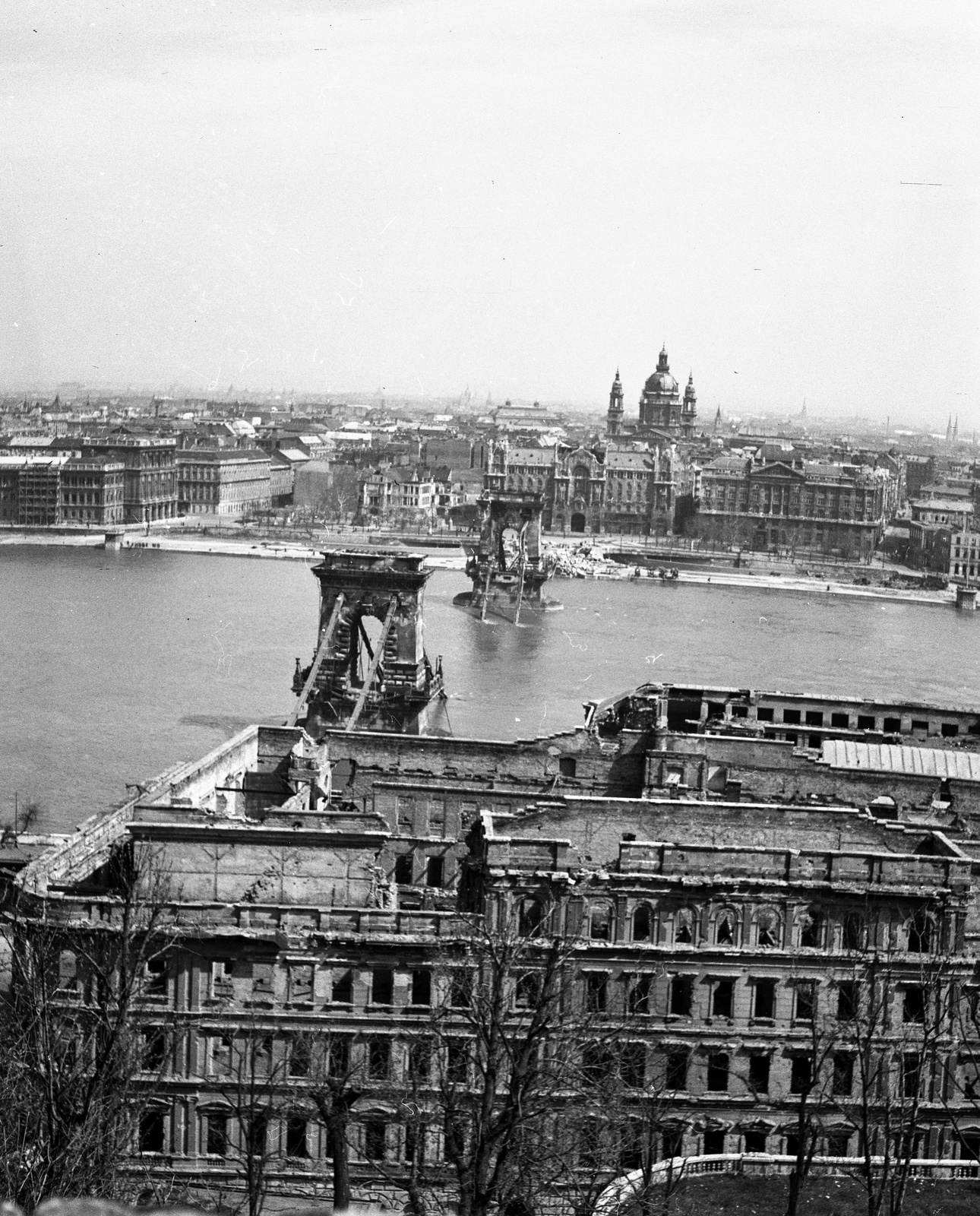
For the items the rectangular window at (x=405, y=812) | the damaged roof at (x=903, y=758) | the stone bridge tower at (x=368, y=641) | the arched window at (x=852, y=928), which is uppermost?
the arched window at (x=852, y=928)

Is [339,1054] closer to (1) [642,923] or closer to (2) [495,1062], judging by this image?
(1) [642,923]

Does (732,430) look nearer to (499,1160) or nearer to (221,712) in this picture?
(221,712)

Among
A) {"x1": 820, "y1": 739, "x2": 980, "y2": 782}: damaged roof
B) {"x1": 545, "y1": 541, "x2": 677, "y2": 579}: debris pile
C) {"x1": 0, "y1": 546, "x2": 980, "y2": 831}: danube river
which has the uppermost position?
{"x1": 820, "y1": 739, "x2": 980, "y2": 782}: damaged roof

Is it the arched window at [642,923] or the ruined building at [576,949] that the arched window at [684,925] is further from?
the arched window at [642,923]

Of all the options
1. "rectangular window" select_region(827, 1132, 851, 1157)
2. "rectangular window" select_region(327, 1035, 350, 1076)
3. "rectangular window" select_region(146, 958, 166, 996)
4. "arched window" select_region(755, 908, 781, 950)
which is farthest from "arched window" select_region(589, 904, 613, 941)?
"rectangular window" select_region(146, 958, 166, 996)

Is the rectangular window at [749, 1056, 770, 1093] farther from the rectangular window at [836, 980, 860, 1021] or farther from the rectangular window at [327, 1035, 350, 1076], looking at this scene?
the rectangular window at [327, 1035, 350, 1076]

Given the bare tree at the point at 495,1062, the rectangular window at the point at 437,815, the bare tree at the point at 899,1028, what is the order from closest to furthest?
1. the bare tree at the point at 495,1062
2. the bare tree at the point at 899,1028
3. the rectangular window at the point at 437,815

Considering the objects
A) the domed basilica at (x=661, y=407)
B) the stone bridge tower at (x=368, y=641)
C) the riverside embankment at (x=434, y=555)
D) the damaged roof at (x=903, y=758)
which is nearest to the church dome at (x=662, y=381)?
the domed basilica at (x=661, y=407)
